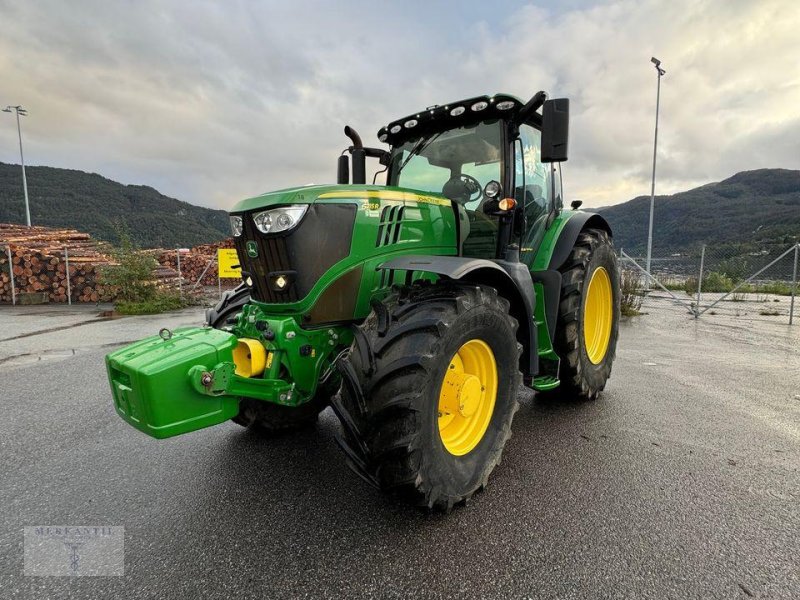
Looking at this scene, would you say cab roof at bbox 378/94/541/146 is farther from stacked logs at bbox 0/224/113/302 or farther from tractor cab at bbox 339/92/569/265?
stacked logs at bbox 0/224/113/302

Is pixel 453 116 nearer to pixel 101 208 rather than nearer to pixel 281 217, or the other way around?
pixel 281 217

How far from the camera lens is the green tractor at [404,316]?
5.85ft

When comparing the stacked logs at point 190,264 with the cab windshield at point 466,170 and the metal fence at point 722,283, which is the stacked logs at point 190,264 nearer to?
the cab windshield at point 466,170

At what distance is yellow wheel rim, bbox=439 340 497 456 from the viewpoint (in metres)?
2.11

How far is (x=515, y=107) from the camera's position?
2857mm

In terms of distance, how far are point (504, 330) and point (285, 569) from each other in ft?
4.82

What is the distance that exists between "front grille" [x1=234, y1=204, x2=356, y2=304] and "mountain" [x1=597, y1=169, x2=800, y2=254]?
49161 mm

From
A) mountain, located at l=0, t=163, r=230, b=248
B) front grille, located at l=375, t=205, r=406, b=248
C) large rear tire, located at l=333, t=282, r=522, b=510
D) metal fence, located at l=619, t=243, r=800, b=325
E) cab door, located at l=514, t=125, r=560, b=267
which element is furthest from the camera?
mountain, located at l=0, t=163, r=230, b=248

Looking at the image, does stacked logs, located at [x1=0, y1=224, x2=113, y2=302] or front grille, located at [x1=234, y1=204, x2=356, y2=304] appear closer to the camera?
front grille, located at [x1=234, y1=204, x2=356, y2=304]

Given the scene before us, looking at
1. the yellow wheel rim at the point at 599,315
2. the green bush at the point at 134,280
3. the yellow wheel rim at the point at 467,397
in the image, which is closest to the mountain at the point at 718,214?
the yellow wheel rim at the point at 599,315

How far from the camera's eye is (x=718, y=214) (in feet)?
211

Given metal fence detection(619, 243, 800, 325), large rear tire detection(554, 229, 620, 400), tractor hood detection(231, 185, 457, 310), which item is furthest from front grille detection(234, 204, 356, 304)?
metal fence detection(619, 243, 800, 325)

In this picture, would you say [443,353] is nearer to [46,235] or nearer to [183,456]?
[183,456]

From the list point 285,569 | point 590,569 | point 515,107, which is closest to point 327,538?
point 285,569
